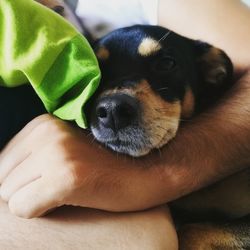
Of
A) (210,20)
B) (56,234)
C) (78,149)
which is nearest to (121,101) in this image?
(78,149)

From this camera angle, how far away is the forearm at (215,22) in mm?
1144

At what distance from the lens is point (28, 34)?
0.72 m

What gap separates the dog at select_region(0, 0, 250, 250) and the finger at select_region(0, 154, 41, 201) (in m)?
0.11

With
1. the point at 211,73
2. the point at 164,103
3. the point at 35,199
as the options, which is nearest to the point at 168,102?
the point at 164,103

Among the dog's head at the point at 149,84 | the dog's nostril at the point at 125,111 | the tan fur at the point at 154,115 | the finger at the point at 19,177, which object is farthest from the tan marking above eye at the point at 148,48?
the finger at the point at 19,177

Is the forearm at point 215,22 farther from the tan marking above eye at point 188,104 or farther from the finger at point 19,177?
the finger at point 19,177

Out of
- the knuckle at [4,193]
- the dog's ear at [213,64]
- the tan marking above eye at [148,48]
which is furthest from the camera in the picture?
the dog's ear at [213,64]

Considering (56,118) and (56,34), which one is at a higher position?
(56,34)

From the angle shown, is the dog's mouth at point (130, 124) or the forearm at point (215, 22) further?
the forearm at point (215, 22)

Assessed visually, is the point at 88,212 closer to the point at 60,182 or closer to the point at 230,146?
the point at 60,182

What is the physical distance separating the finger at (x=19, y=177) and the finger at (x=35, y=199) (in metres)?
0.01

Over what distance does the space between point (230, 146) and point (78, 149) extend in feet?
1.06

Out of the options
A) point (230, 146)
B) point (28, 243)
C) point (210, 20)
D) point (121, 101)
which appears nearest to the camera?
point (28, 243)

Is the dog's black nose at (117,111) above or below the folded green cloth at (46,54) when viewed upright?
below
